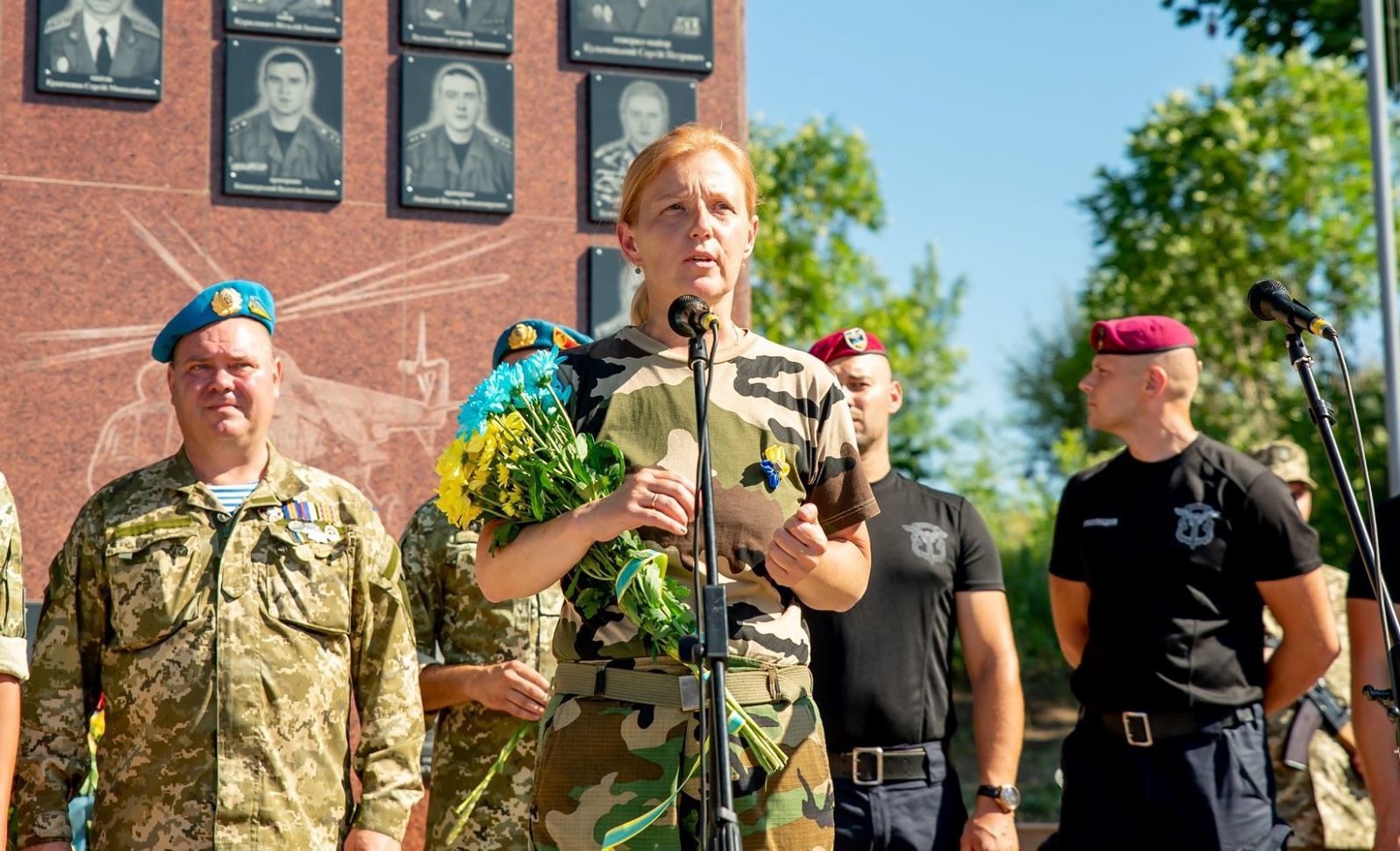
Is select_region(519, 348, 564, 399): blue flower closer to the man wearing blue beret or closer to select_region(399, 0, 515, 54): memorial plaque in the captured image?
the man wearing blue beret

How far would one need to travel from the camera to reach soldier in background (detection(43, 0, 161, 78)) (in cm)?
628

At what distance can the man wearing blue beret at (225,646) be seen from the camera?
391 cm

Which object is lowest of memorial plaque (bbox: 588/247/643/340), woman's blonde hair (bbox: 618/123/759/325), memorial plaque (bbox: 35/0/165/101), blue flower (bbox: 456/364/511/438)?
blue flower (bbox: 456/364/511/438)

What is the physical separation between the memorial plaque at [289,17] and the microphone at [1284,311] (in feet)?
13.9

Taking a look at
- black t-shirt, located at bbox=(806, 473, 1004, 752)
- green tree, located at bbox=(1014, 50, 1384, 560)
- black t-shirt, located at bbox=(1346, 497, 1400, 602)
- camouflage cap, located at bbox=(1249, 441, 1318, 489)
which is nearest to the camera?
black t-shirt, located at bbox=(1346, 497, 1400, 602)

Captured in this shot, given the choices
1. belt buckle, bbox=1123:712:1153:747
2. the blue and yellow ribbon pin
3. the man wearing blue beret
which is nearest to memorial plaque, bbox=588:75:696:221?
the man wearing blue beret

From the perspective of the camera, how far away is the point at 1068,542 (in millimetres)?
5348

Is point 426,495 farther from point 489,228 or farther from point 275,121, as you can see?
point 275,121

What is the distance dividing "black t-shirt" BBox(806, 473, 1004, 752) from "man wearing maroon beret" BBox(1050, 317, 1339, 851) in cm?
44

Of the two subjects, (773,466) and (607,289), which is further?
(607,289)

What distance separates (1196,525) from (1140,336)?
2.42ft

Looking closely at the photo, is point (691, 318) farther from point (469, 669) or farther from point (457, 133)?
point (457, 133)

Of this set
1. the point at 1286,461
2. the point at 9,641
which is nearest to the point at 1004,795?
the point at 9,641

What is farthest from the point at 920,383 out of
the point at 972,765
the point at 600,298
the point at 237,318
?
the point at 237,318
